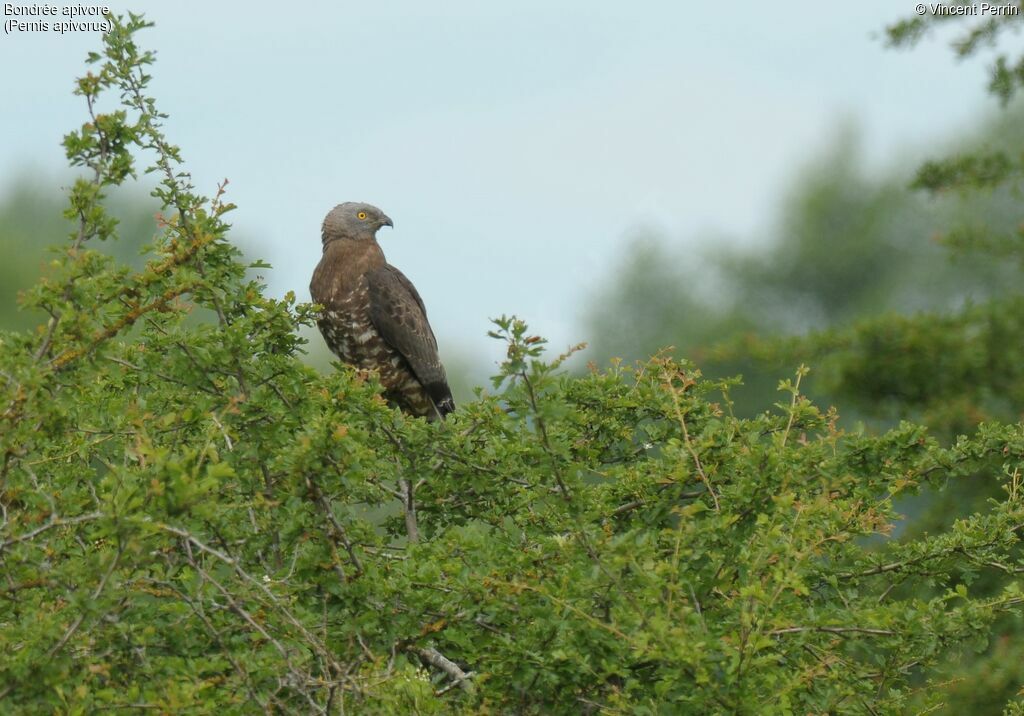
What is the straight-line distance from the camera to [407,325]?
8453 millimetres

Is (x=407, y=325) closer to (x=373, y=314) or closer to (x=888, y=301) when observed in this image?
(x=373, y=314)

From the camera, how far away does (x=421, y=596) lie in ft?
14.0

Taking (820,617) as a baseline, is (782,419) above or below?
above

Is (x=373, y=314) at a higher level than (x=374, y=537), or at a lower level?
higher

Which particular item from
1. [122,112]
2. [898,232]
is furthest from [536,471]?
[898,232]

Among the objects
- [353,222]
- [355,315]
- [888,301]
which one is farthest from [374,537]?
[888,301]

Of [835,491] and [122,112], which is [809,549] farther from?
[122,112]

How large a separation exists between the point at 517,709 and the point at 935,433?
28.3 feet

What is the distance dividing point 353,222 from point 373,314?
749 millimetres

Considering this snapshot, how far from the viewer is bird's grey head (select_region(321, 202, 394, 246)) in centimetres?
874

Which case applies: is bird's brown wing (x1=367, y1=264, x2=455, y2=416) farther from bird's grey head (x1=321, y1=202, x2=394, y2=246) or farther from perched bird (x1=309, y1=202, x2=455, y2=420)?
bird's grey head (x1=321, y1=202, x2=394, y2=246)

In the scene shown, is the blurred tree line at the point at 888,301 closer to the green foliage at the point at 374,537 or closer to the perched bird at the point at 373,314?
the green foliage at the point at 374,537

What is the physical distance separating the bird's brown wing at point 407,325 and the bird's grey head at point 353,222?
11.7 inches

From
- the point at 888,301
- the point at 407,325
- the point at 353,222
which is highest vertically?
the point at 353,222
